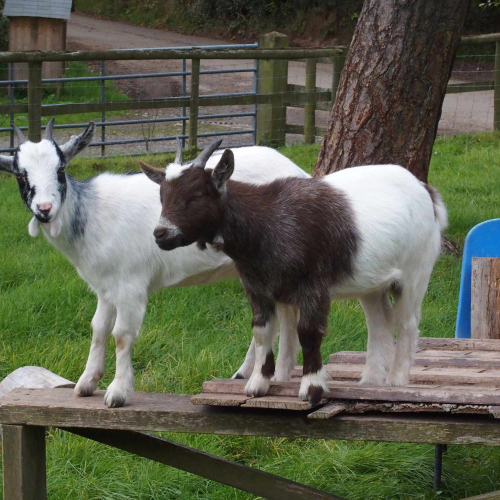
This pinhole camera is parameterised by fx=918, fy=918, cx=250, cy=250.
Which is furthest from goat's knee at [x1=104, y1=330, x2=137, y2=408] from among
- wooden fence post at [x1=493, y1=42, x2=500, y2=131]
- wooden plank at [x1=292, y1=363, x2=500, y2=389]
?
wooden fence post at [x1=493, y1=42, x2=500, y2=131]

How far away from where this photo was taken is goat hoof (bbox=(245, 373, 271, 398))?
11.6 ft

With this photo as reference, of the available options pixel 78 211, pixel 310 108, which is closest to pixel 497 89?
pixel 310 108

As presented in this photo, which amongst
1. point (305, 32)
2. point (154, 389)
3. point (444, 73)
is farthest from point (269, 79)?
point (305, 32)

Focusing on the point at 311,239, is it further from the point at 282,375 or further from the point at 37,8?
the point at 37,8

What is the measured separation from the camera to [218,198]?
3.36 m

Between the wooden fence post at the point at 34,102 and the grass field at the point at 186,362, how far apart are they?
5.32 ft

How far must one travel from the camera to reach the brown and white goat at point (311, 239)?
3.31 meters

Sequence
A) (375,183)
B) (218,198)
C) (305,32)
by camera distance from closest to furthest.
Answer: (218,198) < (375,183) < (305,32)

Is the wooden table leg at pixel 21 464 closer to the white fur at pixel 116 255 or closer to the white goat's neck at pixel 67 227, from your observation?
the white fur at pixel 116 255

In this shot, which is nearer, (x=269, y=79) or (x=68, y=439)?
(x=68, y=439)

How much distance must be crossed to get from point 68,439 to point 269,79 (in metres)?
8.53

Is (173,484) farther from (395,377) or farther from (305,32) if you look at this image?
(305,32)

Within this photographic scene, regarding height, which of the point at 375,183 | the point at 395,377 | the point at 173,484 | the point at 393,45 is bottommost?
the point at 173,484

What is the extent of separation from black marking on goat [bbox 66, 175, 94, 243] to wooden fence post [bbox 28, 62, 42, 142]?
570cm
